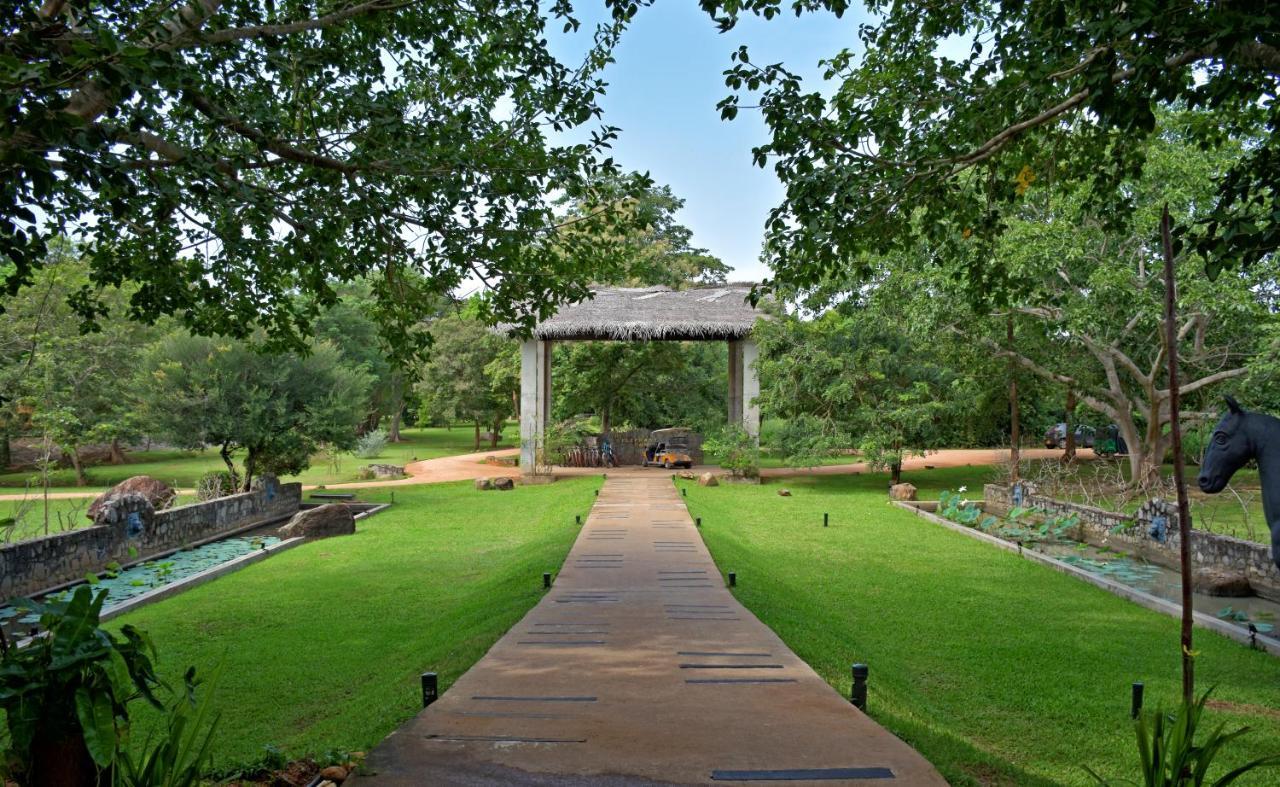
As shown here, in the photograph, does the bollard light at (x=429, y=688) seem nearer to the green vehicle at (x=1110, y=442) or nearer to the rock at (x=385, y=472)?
the rock at (x=385, y=472)

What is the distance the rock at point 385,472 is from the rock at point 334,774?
24016 mm

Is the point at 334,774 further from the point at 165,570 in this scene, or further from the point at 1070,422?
the point at 1070,422

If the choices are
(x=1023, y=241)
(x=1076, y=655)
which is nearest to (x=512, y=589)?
(x=1076, y=655)

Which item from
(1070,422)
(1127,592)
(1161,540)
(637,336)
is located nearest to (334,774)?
(1127,592)

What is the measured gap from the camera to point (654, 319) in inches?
949

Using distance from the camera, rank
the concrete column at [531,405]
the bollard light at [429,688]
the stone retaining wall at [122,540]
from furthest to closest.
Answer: the concrete column at [531,405] < the stone retaining wall at [122,540] < the bollard light at [429,688]

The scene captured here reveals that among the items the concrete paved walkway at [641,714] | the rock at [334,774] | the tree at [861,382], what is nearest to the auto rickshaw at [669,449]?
the tree at [861,382]

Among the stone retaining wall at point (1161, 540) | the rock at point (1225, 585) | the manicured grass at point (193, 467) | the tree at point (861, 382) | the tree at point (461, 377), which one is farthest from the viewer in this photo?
the tree at point (461, 377)

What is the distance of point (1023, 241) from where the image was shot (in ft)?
51.8

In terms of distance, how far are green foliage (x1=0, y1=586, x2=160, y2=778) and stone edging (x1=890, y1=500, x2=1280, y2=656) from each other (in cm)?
840

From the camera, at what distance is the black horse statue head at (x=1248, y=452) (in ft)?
21.0

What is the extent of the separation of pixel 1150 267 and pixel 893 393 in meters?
6.24

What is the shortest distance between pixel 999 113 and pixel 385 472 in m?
23.5

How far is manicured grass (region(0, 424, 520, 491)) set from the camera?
2695 cm
